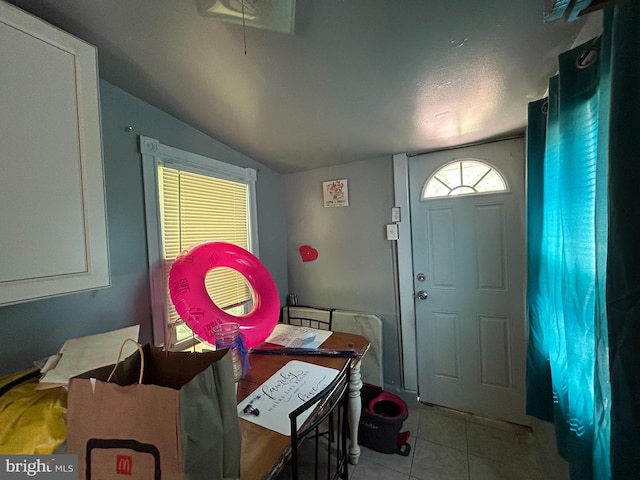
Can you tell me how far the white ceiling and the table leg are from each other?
54.0 inches

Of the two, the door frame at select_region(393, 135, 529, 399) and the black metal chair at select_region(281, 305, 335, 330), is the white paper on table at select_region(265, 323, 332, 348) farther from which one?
the door frame at select_region(393, 135, 529, 399)

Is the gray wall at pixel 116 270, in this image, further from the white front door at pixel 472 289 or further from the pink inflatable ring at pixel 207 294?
the white front door at pixel 472 289

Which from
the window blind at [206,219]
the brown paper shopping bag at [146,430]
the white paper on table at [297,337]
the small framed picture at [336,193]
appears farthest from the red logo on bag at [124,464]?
the small framed picture at [336,193]

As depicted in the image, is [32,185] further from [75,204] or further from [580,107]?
[580,107]

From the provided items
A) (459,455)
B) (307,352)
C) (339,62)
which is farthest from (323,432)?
(339,62)

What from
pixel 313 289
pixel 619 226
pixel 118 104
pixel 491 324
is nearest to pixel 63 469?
pixel 619 226

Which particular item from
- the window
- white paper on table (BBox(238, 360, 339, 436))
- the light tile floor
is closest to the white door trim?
the light tile floor

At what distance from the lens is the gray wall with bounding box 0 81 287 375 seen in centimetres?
94

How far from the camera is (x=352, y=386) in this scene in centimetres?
133

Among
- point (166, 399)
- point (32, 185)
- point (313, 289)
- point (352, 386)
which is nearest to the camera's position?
point (166, 399)

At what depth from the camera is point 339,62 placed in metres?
1.00

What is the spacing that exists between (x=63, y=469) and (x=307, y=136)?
66.6 inches

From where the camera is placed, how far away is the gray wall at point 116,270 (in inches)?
37.1

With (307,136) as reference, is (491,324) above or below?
below
